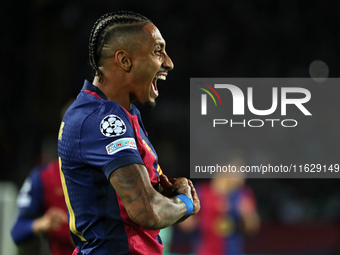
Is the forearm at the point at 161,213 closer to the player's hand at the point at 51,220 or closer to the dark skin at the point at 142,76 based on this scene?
the dark skin at the point at 142,76

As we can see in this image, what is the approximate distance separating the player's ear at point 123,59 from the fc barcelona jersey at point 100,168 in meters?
0.17

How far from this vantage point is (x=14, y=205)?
22.9 ft

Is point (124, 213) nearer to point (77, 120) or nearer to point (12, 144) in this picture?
point (77, 120)

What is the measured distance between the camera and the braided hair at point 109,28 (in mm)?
2654

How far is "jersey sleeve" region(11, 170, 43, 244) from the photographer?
4.64 meters

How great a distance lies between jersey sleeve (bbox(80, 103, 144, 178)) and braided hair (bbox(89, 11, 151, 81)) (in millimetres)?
309

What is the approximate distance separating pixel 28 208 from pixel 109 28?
7.95 feet

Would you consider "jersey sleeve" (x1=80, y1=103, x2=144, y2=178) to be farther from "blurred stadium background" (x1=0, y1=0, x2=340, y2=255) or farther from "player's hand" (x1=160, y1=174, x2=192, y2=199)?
"blurred stadium background" (x1=0, y1=0, x2=340, y2=255)

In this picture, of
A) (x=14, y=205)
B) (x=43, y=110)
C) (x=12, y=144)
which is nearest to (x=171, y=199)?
(x=43, y=110)

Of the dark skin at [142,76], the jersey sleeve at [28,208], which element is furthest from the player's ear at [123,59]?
the jersey sleeve at [28,208]

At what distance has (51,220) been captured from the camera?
4352 millimetres

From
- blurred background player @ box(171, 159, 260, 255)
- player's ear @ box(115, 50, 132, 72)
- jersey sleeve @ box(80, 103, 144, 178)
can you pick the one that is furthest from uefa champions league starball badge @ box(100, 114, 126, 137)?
blurred background player @ box(171, 159, 260, 255)

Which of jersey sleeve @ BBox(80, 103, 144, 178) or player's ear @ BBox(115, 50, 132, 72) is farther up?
player's ear @ BBox(115, 50, 132, 72)

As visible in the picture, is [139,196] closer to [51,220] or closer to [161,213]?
[161,213]
